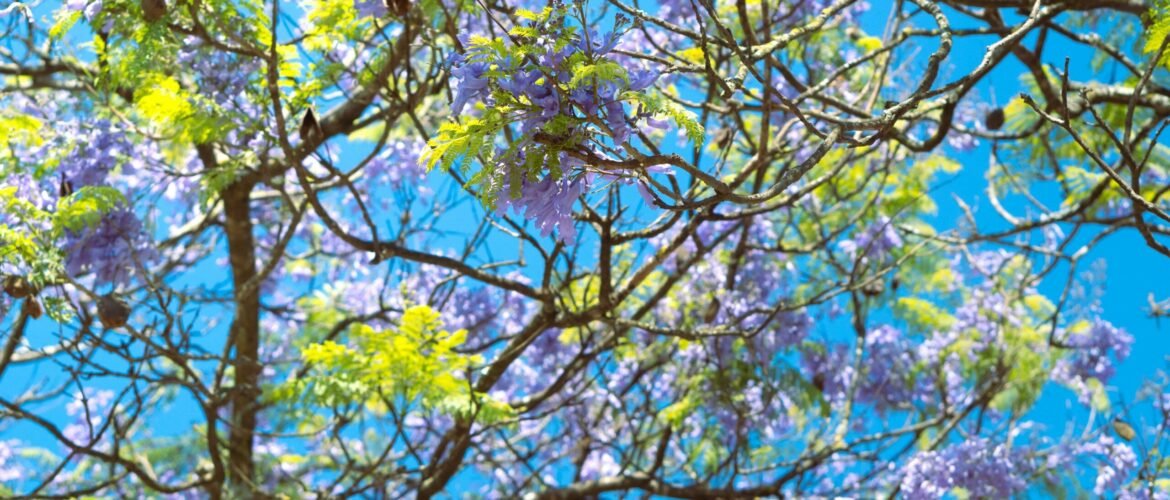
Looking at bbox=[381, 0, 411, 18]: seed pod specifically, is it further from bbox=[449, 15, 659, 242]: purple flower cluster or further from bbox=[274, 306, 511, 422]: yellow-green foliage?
bbox=[449, 15, 659, 242]: purple flower cluster

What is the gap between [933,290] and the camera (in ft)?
22.6

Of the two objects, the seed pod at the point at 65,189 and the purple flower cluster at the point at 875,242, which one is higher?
the purple flower cluster at the point at 875,242

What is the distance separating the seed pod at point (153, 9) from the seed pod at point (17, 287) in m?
0.90

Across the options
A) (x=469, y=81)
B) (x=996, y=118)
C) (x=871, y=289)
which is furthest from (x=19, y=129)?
(x=996, y=118)

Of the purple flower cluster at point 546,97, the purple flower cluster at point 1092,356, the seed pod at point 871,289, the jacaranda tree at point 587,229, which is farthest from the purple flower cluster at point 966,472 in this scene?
the purple flower cluster at point 546,97

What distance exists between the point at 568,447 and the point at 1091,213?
3030 millimetres

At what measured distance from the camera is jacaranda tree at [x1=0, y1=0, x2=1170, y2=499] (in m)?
2.43

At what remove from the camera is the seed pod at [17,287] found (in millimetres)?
3351

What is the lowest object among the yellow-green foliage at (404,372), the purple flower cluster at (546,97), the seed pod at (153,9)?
the purple flower cluster at (546,97)

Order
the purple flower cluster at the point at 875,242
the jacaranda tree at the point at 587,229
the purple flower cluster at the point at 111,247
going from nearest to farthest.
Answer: the jacaranda tree at the point at 587,229, the purple flower cluster at the point at 111,247, the purple flower cluster at the point at 875,242

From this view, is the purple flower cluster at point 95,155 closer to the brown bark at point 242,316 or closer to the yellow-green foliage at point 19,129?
the yellow-green foliage at point 19,129

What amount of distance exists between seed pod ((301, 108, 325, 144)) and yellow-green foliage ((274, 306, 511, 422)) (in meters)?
0.59

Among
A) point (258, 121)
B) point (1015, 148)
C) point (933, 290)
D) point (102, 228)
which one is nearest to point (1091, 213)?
point (1015, 148)

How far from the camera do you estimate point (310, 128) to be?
3021mm
